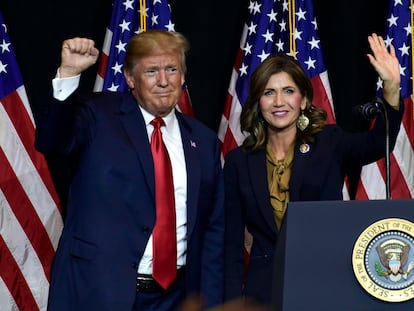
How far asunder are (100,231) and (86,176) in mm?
185

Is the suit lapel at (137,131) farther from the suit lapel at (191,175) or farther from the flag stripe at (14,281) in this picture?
the flag stripe at (14,281)

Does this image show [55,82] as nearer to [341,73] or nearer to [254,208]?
[254,208]

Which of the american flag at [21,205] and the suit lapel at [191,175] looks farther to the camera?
the american flag at [21,205]

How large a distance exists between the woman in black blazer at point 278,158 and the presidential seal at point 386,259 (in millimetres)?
1295

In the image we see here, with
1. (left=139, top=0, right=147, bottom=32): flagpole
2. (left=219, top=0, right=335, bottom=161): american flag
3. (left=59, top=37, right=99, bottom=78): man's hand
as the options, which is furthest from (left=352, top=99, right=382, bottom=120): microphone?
(left=139, top=0, right=147, bottom=32): flagpole

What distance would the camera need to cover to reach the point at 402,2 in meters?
4.32

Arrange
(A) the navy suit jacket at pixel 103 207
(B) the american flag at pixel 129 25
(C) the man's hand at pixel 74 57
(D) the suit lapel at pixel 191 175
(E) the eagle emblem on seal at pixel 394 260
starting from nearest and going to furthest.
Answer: (E) the eagle emblem on seal at pixel 394 260 → (C) the man's hand at pixel 74 57 → (A) the navy suit jacket at pixel 103 207 → (D) the suit lapel at pixel 191 175 → (B) the american flag at pixel 129 25

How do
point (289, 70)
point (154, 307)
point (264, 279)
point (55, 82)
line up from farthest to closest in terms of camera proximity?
1. point (289, 70)
2. point (264, 279)
3. point (154, 307)
4. point (55, 82)

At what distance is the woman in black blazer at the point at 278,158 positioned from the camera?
9.71 ft

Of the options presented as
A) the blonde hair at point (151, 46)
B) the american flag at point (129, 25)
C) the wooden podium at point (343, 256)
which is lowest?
the wooden podium at point (343, 256)

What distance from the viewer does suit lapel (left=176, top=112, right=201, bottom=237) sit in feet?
9.04

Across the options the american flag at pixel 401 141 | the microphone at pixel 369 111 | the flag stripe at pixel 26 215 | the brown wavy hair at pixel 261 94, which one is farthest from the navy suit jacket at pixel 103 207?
the american flag at pixel 401 141

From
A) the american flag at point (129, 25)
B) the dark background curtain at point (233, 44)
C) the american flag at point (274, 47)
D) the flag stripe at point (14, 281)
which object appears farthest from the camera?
the dark background curtain at point (233, 44)

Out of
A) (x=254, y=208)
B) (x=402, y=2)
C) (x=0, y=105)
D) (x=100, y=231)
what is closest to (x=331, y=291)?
(x=100, y=231)
